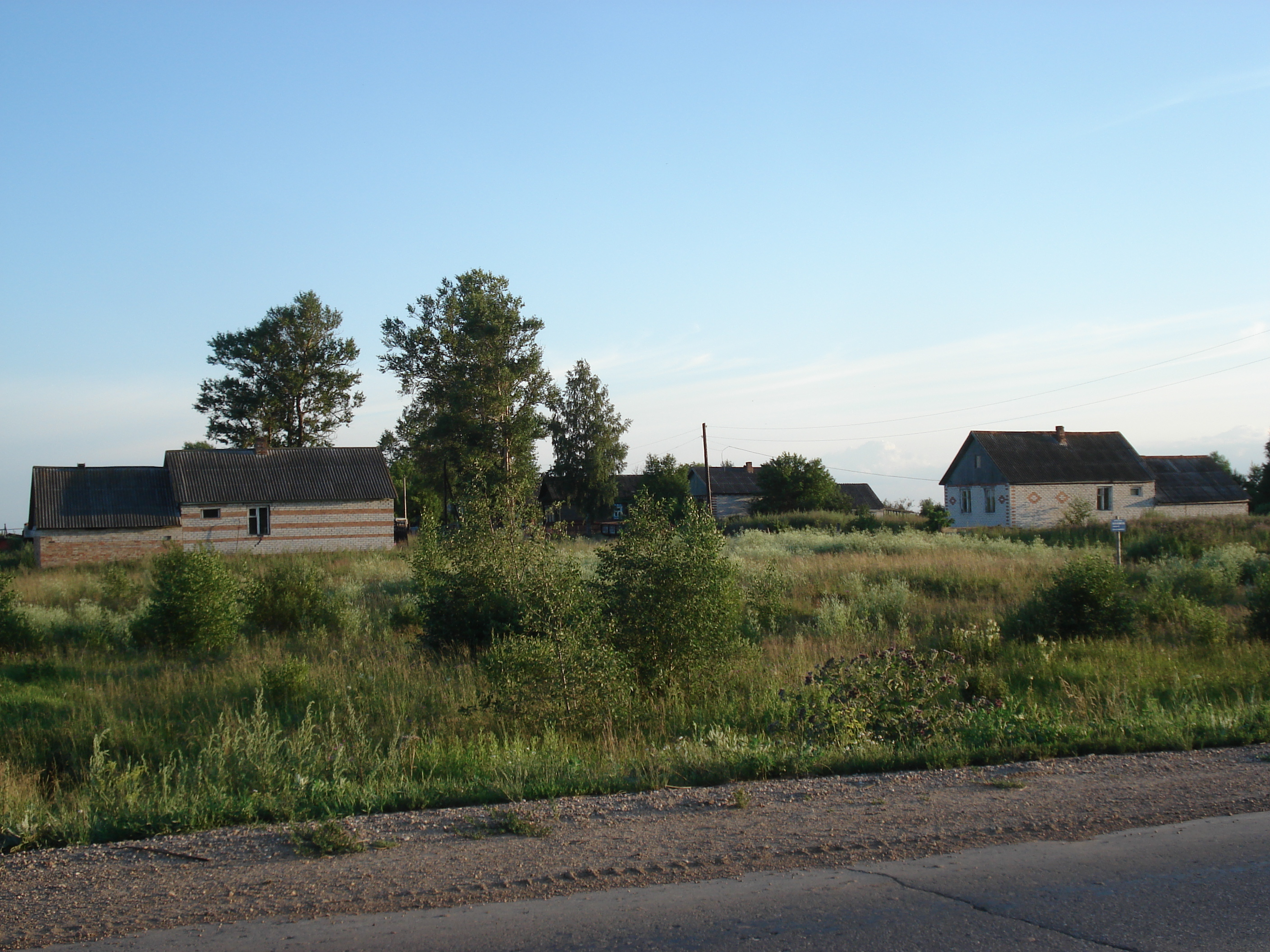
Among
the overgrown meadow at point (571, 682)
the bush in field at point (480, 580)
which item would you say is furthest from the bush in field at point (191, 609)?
the bush in field at point (480, 580)

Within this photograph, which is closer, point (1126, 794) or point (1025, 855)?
point (1025, 855)

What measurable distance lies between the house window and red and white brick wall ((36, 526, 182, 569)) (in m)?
3.45

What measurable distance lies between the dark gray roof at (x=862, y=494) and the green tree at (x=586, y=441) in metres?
26.0

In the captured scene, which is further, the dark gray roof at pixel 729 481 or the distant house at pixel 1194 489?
the dark gray roof at pixel 729 481

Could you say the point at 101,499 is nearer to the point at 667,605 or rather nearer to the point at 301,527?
the point at 301,527

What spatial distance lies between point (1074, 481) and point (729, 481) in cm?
Result: 2888

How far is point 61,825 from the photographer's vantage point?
5.43 m

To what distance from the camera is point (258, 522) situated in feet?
142

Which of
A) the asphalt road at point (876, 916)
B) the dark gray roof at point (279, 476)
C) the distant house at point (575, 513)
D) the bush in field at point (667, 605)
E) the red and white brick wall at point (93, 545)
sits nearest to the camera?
the asphalt road at point (876, 916)

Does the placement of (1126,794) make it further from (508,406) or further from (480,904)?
(508,406)

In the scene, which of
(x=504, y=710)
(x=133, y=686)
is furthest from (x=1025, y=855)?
(x=133, y=686)

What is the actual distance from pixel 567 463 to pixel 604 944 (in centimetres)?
5984

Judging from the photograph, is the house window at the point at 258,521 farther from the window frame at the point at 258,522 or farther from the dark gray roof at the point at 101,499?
the dark gray roof at the point at 101,499

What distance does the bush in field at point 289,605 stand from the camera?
18172 mm
